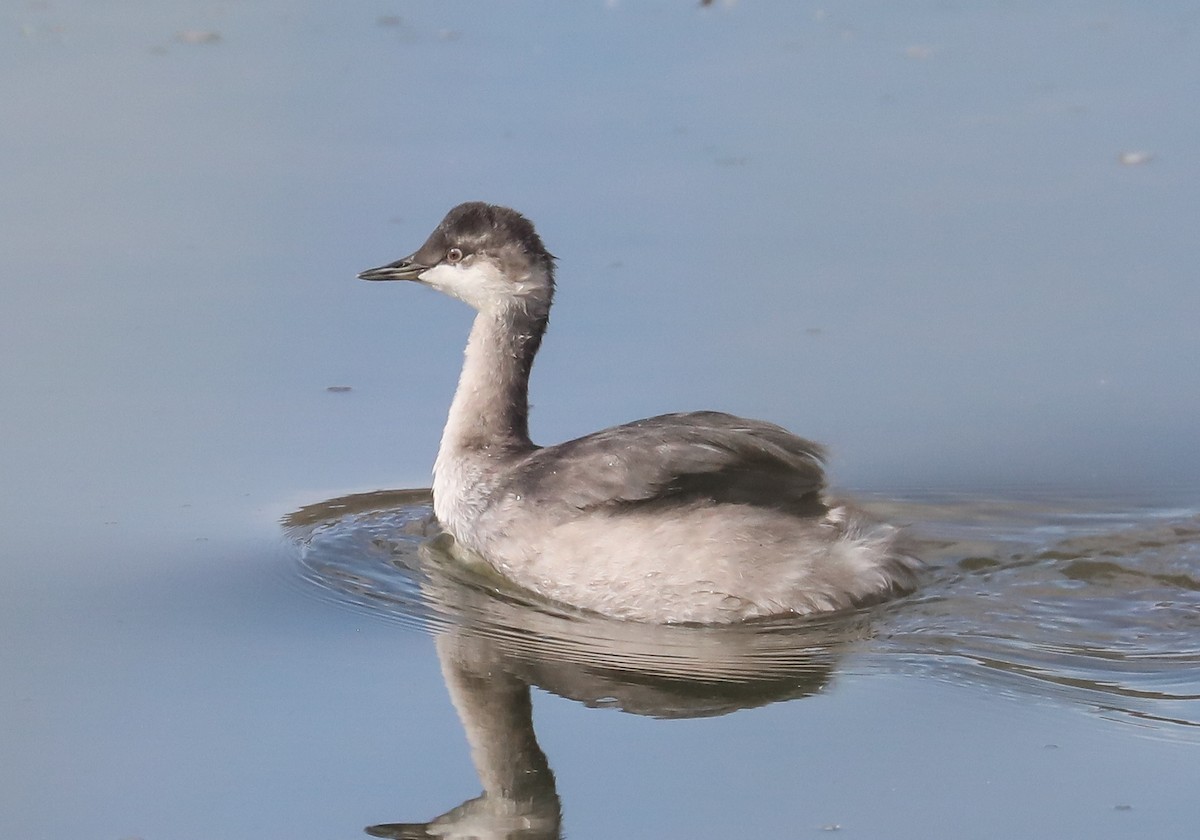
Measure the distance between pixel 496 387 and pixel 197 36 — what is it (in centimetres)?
613

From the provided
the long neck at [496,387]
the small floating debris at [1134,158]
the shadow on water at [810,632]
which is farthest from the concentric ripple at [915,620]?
the small floating debris at [1134,158]

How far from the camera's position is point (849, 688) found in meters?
6.33

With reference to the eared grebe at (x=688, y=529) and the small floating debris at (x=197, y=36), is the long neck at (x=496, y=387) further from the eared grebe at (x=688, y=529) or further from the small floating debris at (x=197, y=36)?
the small floating debris at (x=197, y=36)

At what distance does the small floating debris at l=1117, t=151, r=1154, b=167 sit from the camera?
11.0 m

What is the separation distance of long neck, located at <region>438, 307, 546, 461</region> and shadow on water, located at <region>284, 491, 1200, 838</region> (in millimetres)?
394

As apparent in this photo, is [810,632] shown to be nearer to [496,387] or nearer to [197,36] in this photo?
[496,387]

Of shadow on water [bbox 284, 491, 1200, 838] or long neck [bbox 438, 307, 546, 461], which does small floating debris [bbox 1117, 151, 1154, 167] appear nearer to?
shadow on water [bbox 284, 491, 1200, 838]

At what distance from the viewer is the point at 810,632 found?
6.87 meters

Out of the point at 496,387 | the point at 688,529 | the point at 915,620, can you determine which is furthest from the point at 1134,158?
the point at 688,529

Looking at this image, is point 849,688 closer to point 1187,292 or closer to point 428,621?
point 428,621

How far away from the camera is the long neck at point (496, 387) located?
787 centimetres

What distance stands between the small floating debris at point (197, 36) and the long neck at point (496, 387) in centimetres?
575

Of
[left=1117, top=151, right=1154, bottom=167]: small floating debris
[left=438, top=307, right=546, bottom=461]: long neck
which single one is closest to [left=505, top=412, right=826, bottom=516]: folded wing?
[left=438, top=307, right=546, bottom=461]: long neck

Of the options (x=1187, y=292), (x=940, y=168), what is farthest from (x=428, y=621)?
(x=940, y=168)
